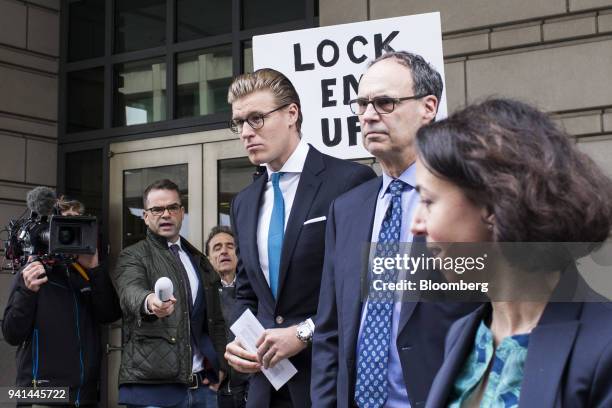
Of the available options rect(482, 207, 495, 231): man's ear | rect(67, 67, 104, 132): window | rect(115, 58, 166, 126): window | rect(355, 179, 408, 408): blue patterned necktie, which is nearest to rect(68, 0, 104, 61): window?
rect(67, 67, 104, 132): window

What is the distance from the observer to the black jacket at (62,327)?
5.79 metres

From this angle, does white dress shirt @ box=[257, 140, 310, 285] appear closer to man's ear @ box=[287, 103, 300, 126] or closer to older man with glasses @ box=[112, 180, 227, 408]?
man's ear @ box=[287, 103, 300, 126]

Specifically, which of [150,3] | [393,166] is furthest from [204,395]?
[150,3]

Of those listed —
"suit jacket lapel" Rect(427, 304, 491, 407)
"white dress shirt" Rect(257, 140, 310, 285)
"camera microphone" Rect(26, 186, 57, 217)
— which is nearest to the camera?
"suit jacket lapel" Rect(427, 304, 491, 407)

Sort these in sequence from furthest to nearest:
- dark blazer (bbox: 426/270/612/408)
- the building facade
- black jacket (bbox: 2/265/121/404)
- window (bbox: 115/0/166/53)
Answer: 1. window (bbox: 115/0/166/53)
2. the building facade
3. black jacket (bbox: 2/265/121/404)
4. dark blazer (bbox: 426/270/612/408)

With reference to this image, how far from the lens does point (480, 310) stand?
176 centimetres

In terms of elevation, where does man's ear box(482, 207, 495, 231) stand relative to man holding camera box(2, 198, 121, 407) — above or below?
above

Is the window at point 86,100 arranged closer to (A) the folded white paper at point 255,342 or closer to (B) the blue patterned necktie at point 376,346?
(A) the folded white paper at point 255,342

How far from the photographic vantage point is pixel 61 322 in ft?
19.3

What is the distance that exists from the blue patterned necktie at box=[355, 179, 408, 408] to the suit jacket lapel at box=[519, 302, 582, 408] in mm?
1044

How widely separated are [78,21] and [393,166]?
7660 mm

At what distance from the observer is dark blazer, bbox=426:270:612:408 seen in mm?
1415

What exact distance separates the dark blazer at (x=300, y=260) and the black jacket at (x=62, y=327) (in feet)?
9.20

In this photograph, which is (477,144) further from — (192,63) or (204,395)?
(192,63)
